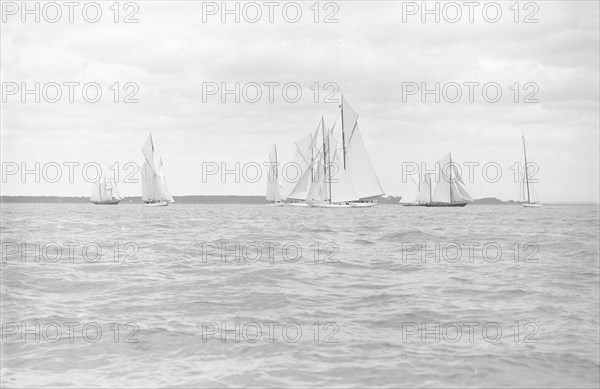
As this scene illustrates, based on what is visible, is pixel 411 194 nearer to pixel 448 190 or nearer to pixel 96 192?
pixel 448 190

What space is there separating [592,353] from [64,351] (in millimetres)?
6991

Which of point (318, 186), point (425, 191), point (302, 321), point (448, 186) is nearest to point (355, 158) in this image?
point (318, 186)

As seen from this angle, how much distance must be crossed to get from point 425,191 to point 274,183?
30140 mm

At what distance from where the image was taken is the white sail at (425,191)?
11794 centimetres

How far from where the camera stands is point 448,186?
351 ft

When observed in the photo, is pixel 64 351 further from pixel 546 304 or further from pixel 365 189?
pixel 365 189

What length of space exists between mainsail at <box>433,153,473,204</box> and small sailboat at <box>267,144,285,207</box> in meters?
28.0

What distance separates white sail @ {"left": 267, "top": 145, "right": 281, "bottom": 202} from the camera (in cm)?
11131

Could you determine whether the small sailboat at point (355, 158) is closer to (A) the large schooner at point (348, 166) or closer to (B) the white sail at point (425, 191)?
(A) the large schooner at point (348, 166)

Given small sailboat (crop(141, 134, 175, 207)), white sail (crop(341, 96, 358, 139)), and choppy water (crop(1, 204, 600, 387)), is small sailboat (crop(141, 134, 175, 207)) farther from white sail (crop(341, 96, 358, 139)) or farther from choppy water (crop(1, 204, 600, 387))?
choppy water (crop(1, 204, 600, 387))

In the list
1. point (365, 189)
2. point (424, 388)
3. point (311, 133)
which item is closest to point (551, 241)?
point (424, 388)

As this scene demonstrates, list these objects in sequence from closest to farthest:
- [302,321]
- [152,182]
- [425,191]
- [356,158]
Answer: [302,321], [356,158], [152,182], [425,191]

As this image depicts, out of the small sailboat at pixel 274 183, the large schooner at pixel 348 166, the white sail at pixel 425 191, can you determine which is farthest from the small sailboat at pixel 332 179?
the white sail at pixel 425 191

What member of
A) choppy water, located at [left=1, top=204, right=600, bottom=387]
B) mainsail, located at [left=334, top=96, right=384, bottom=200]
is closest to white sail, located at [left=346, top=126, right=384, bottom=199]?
mainsail, located at [left=334, top=96, right=384, bottom=200]
